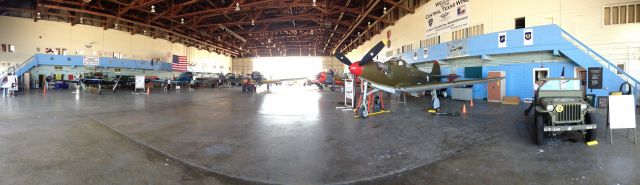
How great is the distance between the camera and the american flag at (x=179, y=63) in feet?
133

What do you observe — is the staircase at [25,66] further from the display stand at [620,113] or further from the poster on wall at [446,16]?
the display stand at [620,113]

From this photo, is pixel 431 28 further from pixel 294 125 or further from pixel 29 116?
pixel 29 116

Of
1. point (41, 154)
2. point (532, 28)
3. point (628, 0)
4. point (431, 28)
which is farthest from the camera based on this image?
point (431, 28)

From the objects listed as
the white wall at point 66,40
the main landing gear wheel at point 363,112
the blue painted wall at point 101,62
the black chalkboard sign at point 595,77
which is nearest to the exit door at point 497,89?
the black chalkboard sign at point 595,77

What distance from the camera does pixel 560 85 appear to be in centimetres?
685

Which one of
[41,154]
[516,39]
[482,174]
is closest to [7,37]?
[41,154]

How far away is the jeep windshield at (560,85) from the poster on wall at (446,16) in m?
12.2

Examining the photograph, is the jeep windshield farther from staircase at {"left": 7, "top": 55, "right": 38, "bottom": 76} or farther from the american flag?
the american flag

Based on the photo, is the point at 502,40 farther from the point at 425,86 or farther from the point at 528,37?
the point at 425,86

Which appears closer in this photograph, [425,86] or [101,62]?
[425,86]

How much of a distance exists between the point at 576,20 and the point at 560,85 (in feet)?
33.3

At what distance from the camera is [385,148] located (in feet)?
19.3

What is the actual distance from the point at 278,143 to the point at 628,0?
1684cm

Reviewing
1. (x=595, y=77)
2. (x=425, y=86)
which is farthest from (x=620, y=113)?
(x=595, y=77)
